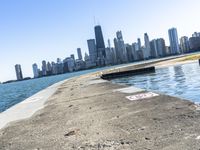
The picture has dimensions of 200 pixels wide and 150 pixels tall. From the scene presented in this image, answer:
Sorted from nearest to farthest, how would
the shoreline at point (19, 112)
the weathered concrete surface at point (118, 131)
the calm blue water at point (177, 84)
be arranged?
the weathered concrete surface at point (118, 131)
the shoreline at point (19, 112)
the calm blue water at point (177, 84)

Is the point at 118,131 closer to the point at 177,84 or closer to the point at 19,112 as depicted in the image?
the point at 19,112

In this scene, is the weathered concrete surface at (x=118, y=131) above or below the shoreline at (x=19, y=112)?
above

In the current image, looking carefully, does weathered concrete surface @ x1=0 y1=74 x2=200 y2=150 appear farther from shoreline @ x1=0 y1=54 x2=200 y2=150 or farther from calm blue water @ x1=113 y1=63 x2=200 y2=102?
calm blue water @ x1=113 y1=63 x2=200 y2=102

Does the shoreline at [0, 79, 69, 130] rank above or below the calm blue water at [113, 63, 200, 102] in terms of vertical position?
above

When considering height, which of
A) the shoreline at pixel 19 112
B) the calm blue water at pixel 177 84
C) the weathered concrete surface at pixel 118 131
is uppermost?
the weathered concrete surface at pixel 118 131

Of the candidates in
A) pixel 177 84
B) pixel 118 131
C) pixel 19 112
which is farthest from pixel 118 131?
pixel 177 84

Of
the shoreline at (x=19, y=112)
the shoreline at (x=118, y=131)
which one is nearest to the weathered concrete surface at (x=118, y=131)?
the shoreline at (x=118, y=131)

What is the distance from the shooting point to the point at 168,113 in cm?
1152

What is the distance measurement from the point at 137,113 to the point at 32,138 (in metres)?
4.13

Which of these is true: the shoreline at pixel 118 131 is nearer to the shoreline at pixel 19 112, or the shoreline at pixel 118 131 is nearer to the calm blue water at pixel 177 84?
the shoreline at pixel 19 112

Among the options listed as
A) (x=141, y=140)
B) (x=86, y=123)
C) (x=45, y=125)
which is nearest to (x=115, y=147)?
(x=141, y=140)

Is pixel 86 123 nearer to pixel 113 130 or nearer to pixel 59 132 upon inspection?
pixel 59 132

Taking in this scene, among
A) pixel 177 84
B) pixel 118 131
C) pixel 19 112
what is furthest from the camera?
pixel 177 84

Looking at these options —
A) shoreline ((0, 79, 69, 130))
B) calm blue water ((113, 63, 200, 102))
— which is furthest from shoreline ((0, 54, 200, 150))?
calm blue water ((113, 63, 200, 102))
